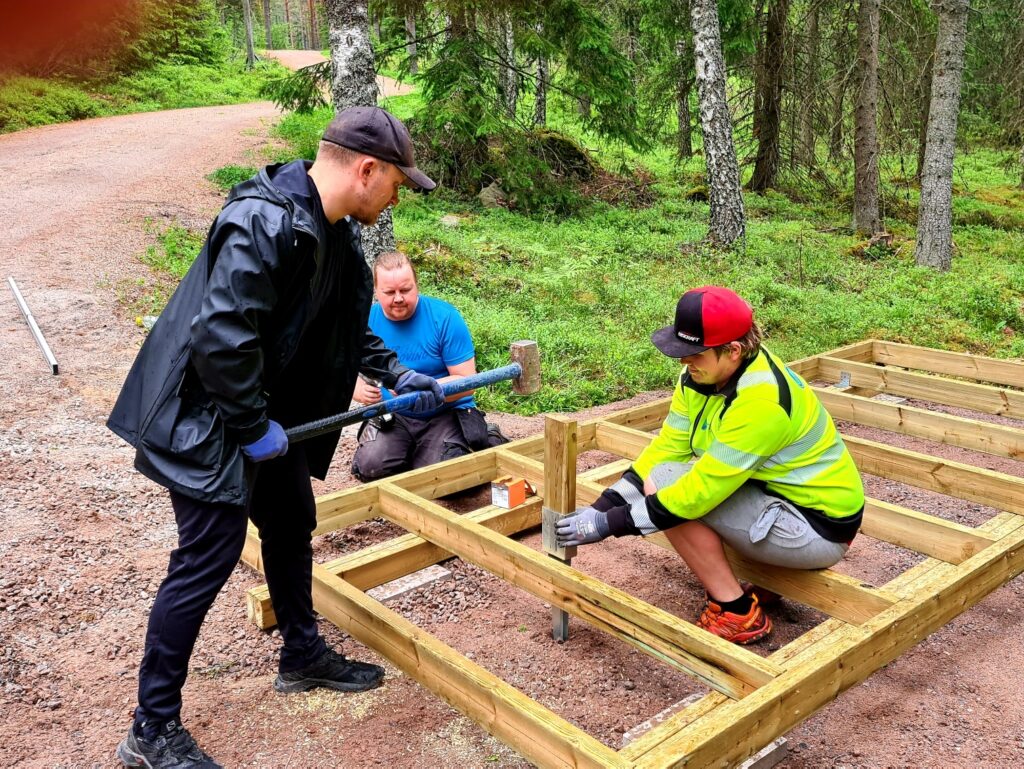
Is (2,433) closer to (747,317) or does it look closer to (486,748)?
(486,748)

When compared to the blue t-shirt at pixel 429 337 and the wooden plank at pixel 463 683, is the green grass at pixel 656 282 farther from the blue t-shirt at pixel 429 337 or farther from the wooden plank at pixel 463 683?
the wooden plank at pixel 463 683

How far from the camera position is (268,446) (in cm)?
248

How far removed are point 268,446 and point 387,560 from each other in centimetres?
166

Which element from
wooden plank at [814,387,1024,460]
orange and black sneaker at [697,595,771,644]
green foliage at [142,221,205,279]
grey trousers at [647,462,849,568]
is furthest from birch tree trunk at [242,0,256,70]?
green foliage at [142,221,205,279]

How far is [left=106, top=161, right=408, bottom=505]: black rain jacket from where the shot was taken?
227 cm

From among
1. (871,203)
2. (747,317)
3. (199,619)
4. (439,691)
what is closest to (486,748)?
(439,691)

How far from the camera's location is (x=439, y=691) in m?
3.03

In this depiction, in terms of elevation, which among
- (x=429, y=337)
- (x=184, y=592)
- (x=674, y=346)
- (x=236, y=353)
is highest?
(x=236, y=353)

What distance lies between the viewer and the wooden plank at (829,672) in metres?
2.46

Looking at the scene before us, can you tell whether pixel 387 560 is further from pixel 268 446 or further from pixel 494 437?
pixel 268 446

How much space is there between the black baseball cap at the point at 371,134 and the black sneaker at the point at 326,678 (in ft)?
5.96

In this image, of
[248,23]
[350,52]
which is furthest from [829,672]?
[350,52]

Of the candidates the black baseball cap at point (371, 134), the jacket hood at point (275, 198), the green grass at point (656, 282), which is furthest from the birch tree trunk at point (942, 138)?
the jacket hood at point (275, 198)

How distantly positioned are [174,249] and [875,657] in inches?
334
